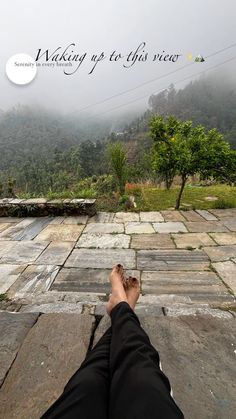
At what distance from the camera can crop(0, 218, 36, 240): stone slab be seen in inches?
155

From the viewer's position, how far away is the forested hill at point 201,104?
4209 cm

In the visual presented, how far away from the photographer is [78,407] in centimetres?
81

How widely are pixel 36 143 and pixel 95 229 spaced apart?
191 feet

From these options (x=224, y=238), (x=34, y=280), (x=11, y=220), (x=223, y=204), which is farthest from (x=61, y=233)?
(x=223, y=204)

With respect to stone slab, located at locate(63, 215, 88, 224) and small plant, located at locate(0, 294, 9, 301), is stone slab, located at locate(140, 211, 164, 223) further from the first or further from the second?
small plant, located at locate(0, 294, 9, 301)

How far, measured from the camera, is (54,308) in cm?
188

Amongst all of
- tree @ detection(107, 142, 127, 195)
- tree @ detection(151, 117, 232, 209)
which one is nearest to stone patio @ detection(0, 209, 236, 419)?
tree @ detection(151, 117, 232, 209)

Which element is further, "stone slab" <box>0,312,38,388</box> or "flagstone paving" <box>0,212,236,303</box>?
"flagstone paving" <box>0,212,236,303</box>

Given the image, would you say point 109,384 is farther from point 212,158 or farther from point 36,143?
point 36,143

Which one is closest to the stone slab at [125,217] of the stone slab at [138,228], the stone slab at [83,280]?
the stone slab at [138,228]

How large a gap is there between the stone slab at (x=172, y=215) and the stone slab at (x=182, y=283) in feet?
6.51

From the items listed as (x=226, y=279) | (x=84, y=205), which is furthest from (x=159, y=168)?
(x=226, y=279)

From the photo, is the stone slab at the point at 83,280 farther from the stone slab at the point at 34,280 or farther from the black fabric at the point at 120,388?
the black fabric at the point at 120,388

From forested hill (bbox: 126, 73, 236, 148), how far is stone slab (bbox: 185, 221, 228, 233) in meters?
30.8
